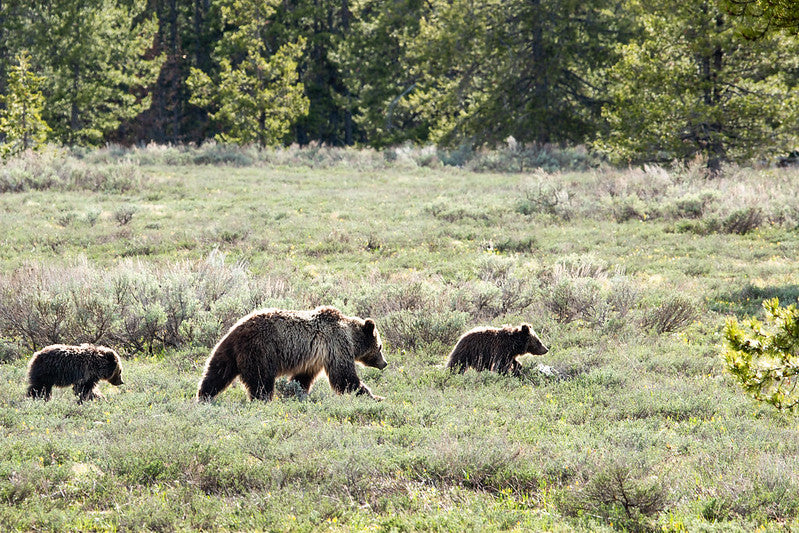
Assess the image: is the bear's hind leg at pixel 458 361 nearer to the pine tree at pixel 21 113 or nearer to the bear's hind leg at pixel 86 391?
the bear's hind leg at pixel 86 391

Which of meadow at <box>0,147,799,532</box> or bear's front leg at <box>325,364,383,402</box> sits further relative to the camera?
bear's front leg at <box>325,364,383,402</box>

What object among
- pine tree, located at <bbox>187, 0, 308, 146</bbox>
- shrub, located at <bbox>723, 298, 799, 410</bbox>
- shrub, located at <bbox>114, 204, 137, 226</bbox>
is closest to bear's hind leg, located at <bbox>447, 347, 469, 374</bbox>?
shrub, located at <bbox>723, 298, 799, 410</bbox>

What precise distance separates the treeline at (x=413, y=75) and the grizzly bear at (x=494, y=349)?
1478 centimetres

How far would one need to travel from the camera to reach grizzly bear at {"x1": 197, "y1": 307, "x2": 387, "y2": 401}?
7.06m

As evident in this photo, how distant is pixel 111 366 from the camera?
769cm

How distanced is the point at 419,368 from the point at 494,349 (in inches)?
33.8

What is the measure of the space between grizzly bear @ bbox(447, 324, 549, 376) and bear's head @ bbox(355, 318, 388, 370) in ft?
3.06

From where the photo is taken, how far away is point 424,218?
1934cm

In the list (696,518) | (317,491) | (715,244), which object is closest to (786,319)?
(696,518)

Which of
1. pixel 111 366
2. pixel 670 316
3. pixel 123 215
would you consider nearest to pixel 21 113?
pixel 123 215

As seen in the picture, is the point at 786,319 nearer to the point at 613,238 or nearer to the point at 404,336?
the point at 404,336

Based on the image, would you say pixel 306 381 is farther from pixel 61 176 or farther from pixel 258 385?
pixel 61 176

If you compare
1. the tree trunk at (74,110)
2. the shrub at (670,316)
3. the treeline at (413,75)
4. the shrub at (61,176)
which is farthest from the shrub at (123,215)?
the tree trunk at (74,110)

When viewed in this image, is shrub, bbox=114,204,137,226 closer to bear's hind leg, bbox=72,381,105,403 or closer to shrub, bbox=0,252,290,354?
shrub, bbox=0,252,290,354
